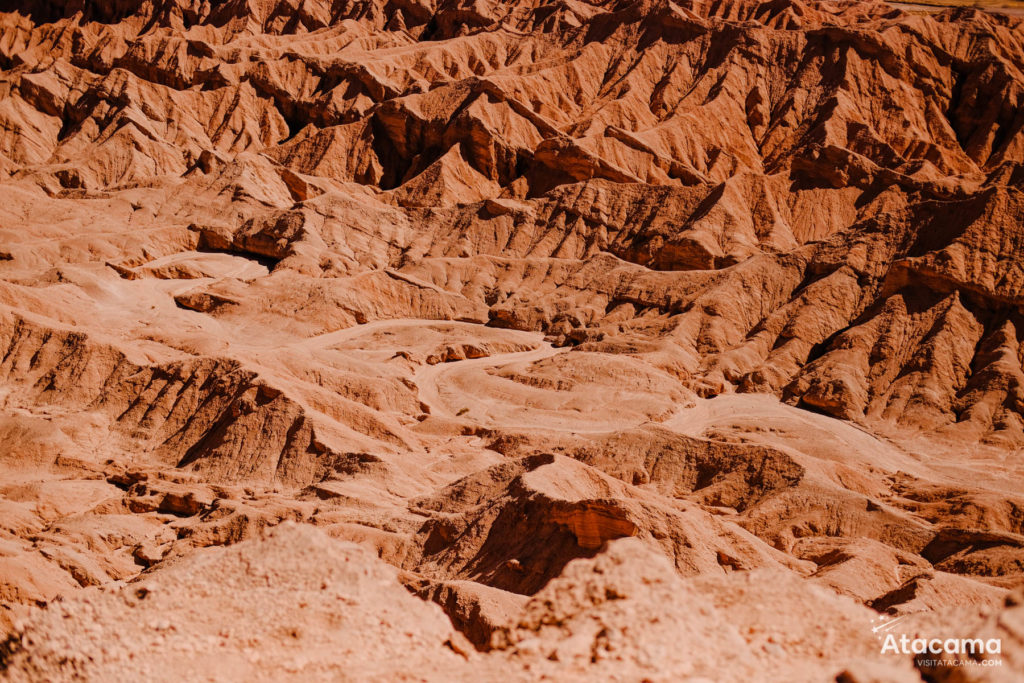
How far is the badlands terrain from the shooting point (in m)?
12.5

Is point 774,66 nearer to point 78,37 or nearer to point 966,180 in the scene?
point 966,180

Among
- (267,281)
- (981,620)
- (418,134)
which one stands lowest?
(267,281)

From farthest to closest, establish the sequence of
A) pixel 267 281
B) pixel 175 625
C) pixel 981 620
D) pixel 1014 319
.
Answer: pixel 267 281 < pixel 1014 319 < pixel 175 625 < pixel 981 620

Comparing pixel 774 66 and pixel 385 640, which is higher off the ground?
pixel 774 66

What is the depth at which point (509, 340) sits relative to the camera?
62.8m

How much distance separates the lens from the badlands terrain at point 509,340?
41.0 ft

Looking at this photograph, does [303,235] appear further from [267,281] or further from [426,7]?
[426,7]

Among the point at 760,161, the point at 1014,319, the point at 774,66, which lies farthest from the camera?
the point at 774,66

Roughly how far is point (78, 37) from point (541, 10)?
5638 centimetres

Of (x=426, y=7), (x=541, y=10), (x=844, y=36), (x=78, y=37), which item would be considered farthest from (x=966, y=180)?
(x=78, y=37)

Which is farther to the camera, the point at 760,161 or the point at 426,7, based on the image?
the point at 426,7

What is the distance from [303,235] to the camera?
71375mm

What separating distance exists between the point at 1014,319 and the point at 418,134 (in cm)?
5412

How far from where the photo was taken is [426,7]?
127 m
